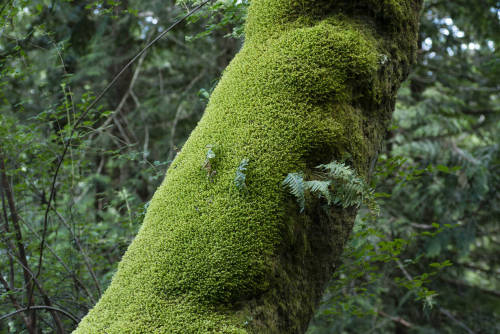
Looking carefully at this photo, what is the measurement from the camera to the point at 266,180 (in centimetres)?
163

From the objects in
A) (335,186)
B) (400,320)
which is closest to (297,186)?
(335,186)

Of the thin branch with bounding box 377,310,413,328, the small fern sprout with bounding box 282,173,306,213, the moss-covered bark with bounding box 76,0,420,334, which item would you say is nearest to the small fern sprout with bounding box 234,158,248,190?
the moss-covered bark with bounding box 76,0,420,334

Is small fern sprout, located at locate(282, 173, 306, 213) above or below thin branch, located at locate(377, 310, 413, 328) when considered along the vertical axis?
above

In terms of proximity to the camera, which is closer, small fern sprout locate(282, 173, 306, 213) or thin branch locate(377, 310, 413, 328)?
small fern sprout locate(282, 173, 306, 213)

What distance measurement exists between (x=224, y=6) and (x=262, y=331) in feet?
7.72

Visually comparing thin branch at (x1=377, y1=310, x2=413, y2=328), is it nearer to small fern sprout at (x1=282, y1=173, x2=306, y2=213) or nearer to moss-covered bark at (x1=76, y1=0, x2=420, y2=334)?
moss-covered bark at (x1=76, y1=0, x2=420, y2=334)

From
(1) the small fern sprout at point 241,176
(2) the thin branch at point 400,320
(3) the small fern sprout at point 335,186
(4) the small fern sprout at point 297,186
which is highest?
(1) the small fern sprout at point 241,176

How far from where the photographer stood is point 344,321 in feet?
23.5

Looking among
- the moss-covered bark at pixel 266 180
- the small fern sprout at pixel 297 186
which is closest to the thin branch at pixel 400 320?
the moss-covered bark at pixel 266 180

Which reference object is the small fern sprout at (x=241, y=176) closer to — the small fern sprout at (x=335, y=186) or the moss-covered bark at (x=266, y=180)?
the moss-covered bark at (x=266, y=180)

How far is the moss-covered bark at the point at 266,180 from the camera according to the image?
1.53m

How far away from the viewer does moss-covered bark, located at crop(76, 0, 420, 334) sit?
153 centimetres

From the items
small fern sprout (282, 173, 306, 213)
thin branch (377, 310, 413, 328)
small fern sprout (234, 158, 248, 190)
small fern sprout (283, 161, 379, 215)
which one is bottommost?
thin branch (377, 310, 413, 328)

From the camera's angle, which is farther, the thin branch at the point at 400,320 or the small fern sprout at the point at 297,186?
the thin branch at the point at 400,320
